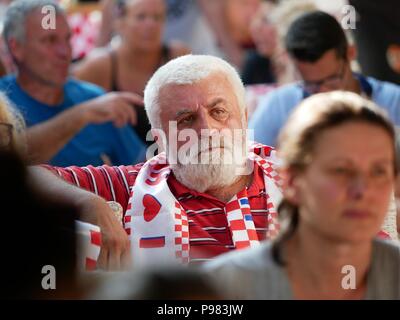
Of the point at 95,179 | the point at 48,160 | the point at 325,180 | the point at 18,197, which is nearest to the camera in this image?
the point at 18,197

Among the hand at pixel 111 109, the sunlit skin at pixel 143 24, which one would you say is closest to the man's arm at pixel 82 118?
the hand at pixel 111 109

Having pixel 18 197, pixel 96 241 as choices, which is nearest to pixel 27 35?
pixel 96 241

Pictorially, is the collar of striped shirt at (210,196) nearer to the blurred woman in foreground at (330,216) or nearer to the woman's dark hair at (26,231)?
the blurred woman in foreground at (330,216)

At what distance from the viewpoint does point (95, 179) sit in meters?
3.35

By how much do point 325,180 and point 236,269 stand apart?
0.89 feet

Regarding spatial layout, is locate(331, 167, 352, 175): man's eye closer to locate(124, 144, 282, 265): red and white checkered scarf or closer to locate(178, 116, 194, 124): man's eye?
locate(124, 144, 282, 265): red and white checkered scarf

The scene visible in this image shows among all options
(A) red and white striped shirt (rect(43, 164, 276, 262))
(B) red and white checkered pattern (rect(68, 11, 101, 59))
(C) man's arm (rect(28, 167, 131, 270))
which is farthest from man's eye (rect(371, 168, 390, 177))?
(B) red and white checkered pattern (rect(68, 11, 101, 59))

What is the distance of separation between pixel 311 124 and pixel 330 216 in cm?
21

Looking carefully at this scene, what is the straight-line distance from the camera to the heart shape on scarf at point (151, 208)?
3178 mm

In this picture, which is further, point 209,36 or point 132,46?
point 209,36

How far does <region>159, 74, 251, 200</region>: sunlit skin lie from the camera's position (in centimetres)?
333

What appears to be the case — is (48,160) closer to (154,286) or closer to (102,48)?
(102,48)

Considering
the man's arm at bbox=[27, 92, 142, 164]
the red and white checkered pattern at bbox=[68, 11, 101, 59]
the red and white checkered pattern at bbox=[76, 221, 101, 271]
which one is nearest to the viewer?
the red and white checkered pattern at bbox=[76, 221, 101, 271]

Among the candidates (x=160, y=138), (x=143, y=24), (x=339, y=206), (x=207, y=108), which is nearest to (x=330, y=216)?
(x=339, y=206)
